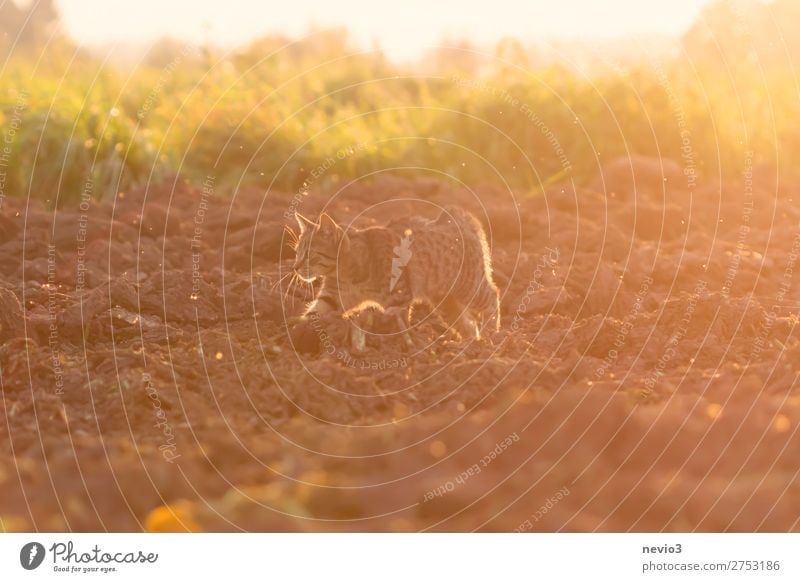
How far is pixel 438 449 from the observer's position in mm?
5262

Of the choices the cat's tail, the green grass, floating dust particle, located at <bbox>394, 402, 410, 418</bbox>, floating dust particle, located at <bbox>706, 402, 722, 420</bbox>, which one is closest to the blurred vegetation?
the green grass

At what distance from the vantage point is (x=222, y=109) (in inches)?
566

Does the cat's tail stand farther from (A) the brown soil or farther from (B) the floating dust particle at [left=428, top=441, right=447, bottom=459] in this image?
(B) the floating dust particle at [left=428, top=441, right=447, bottom=459]

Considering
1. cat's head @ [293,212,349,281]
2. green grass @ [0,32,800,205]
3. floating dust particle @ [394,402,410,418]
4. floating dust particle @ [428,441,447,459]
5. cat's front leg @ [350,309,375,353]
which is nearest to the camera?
floating dust particle @ [428,441,447,459]

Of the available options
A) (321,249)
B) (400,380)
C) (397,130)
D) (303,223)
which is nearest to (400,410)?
(400,380)

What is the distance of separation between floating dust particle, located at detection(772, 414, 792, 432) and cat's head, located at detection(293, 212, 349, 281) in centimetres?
348

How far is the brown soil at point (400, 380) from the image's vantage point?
4867mm

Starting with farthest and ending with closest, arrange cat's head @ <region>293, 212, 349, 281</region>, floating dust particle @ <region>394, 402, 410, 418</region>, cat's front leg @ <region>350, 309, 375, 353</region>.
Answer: cat's head @ <region>293, 212, 349, 281</region>
cat's front leg @ <region>350, 309, 375, 353</region>
floating dust particle @ <region>394, 402, 410, 418</region>

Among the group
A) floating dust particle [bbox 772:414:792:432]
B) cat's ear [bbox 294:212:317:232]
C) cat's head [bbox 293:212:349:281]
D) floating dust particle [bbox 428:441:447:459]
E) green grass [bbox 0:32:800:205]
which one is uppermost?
green grass [bbox 0:32:800:205]

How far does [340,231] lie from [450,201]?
3.76m

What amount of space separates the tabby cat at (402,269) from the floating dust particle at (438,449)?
2323mm

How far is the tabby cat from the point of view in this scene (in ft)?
24.9

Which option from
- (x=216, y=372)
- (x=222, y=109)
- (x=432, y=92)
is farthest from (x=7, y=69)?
(x=216, y=372)
